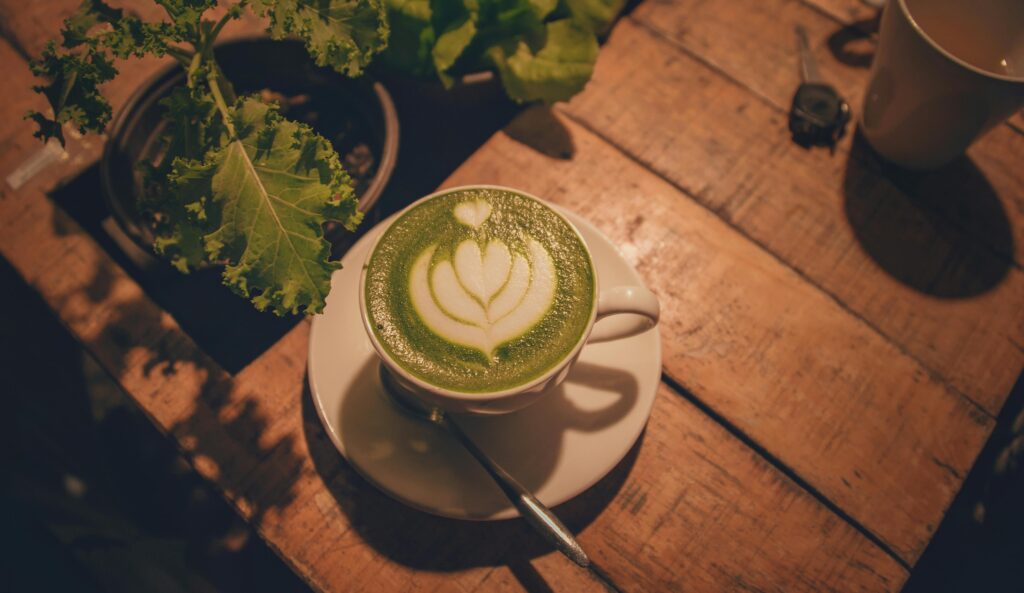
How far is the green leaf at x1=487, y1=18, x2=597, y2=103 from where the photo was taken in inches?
40.8

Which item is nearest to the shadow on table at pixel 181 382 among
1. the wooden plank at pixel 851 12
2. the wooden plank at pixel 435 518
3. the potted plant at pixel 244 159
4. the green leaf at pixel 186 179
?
the wooden plank at pixel 435 518

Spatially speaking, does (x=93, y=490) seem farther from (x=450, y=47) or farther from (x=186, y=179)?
(x=450, y=47)

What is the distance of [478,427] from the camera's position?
848 millimetres

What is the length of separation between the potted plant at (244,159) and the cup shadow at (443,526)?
8.6 inches

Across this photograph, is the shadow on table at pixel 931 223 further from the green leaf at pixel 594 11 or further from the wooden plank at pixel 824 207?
the green leaf at pixel 594 11

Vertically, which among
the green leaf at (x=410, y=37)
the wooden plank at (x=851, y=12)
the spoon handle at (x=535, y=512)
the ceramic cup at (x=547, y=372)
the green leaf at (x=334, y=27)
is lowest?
the spoon handle at (x=535, y=512)

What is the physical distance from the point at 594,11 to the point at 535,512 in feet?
2.82

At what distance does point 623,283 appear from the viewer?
3.00 feet

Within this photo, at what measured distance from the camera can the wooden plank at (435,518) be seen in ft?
2.75

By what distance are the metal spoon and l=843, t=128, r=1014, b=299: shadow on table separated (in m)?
0.72

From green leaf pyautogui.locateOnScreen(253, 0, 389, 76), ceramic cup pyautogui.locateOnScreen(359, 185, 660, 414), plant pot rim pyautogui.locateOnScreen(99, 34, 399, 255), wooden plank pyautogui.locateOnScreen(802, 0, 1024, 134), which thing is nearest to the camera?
ceramic cup pyautogui.locateOnScreen(359, 185, 660, 414)

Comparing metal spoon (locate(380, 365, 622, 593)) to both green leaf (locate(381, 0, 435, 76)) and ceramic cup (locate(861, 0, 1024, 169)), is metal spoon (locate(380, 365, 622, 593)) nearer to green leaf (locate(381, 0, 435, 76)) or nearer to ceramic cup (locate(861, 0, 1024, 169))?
green leaf (locate(381, 0, 435, 76))

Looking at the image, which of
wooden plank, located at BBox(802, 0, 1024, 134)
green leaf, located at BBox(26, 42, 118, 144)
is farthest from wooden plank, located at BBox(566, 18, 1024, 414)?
green leaf, located at BBox(26, 42, 118, 144)

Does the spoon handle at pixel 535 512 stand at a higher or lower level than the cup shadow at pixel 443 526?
higher
